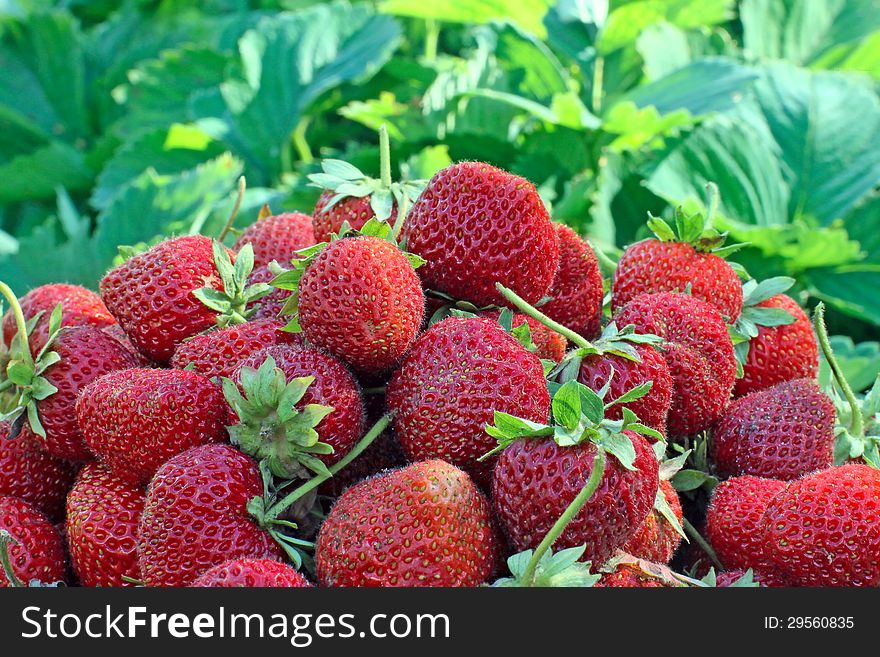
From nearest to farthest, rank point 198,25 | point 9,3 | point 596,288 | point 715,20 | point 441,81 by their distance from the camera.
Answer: point 596,288, point 441,81, point 715,20, point 198,25, point 9,3

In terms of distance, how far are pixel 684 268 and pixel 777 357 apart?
135 millimetres

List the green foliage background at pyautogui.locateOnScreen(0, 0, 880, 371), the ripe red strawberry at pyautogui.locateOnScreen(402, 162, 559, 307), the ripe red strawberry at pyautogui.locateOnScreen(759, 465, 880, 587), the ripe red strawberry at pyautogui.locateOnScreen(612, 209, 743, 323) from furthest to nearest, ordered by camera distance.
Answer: the green foliage background at pyautogui.locateOnScreen(0, 0, 880, 371) → the ripe red strawberry at pyautogui.locateOnScreen(612, 209, 743, 323) → the ripe red strawberry at pyautogui.locateOnScreen(402, 162, 559, 307) → the ripe red strawberry at pyautogui.locateOnScreen(759, 465, 880, 587)

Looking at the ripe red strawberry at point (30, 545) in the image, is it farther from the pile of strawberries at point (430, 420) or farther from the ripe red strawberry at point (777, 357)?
the ripe red strawberry at point (777, 357)

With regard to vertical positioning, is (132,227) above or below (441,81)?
below

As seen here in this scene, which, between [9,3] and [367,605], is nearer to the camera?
[367,605]

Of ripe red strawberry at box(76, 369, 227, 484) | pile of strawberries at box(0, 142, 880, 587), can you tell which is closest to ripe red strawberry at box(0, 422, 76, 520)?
pile of strawberries at box(0, 142, 880, 587)

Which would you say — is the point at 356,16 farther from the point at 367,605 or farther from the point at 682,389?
the point at 367,605

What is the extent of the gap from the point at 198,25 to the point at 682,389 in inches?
106

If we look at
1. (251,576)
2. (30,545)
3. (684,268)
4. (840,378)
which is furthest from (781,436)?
(30,545)

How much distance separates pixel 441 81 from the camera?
217 cm

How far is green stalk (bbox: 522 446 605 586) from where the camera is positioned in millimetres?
648

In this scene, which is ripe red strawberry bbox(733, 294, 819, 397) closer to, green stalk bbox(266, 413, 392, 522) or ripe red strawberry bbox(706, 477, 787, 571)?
ripe red strawberry bbox(706, 477, 787, 571)

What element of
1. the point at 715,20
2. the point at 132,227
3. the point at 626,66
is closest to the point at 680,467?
the point at 132,227

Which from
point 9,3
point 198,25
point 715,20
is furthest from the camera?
point 9,3
